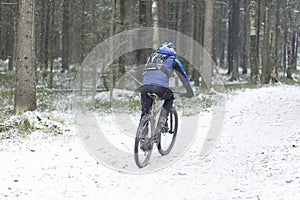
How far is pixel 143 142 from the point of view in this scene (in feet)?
22.2

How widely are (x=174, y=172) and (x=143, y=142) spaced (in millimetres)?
784

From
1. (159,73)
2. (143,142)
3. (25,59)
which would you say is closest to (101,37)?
A: (25,59)

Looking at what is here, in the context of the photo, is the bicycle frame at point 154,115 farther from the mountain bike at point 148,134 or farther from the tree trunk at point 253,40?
the tree trunk at point 253,40

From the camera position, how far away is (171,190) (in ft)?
18.4

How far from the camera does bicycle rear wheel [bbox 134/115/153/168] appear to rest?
6645 mm

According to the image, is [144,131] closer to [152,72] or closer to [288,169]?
[152,72]

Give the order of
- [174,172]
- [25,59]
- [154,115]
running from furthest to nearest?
1. [25,59]
2. [154,115]
3. [174,172]

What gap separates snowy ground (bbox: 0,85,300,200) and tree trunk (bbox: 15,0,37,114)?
93.3 inches

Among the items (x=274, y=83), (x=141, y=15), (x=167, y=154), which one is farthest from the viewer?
(x=274, y=83)

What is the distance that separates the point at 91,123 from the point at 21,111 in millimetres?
2189

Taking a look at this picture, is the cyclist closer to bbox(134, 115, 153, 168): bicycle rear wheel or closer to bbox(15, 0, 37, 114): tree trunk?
bbox(134, 115, 153, 168): bicycle rear wheel

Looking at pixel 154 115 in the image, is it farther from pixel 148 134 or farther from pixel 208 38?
pixel 208 38

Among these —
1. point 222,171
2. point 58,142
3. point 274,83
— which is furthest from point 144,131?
point 274,83

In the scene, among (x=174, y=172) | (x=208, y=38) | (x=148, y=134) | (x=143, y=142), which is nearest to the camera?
(x=174, y=172)
